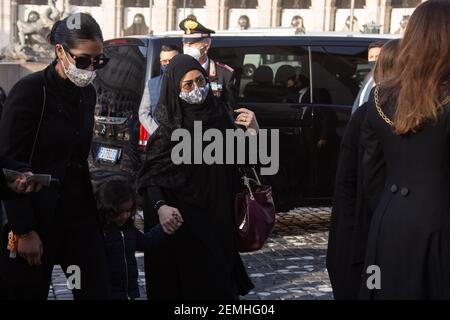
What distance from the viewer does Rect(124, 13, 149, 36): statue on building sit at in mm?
71750

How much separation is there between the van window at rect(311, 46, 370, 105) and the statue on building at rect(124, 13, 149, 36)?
63.0m

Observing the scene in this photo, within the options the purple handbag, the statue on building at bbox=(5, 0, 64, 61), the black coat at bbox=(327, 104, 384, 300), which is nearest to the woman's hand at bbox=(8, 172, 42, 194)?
the black coat at bbox=(327, 104, 384, 300)

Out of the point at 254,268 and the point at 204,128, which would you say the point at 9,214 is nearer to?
the point at 204,128

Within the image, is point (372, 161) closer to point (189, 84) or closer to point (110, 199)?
point (189, 84)

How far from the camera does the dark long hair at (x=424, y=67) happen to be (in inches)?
133

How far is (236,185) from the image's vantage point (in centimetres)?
518

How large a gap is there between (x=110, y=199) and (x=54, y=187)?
0.68 meters

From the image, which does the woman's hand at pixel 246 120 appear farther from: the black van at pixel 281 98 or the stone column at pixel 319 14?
the stone column at pixel 319 14

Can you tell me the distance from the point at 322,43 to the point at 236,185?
15.3 ft

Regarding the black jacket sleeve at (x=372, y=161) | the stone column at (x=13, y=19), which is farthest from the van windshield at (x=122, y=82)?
the stone column at (x=13, y=19)

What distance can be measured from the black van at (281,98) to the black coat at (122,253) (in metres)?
3.94

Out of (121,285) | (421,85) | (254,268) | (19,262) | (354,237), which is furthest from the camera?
(254,268)

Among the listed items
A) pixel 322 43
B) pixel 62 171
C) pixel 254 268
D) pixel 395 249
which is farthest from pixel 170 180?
pixel 322 43

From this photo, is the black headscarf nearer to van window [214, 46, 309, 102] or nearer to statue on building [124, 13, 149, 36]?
van window [214, 46, 309, 102]
